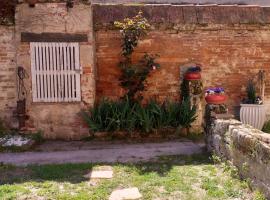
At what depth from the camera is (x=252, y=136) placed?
5.32 metres

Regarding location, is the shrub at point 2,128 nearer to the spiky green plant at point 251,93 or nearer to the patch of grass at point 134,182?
the patch of grass at point 134,182

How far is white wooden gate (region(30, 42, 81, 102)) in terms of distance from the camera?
8.28 meters

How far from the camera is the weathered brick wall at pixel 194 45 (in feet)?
29.2

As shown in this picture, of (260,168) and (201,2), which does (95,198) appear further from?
(201,2)

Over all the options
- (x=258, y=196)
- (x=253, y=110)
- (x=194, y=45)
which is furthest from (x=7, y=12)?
(x=258, y=196)

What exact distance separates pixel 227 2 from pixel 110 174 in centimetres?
951

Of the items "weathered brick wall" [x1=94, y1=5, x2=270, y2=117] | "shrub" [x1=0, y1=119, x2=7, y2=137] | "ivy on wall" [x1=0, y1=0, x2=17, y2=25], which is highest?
"ivy on wall" [x1=0, y1=0, x2=17, y2=25]

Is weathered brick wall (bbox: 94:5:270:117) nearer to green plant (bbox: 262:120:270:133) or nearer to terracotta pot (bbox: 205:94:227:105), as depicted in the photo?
green plant (bbox: 262:120:270:133)

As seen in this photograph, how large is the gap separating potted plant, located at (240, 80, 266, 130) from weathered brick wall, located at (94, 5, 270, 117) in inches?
15.1

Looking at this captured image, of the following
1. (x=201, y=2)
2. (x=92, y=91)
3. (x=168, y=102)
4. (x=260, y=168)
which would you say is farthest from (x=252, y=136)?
(x=201, y=2)

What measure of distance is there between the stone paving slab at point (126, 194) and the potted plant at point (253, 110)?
4552mm

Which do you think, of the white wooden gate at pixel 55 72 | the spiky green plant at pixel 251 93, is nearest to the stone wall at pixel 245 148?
the spiky green plant at pixel 251 93

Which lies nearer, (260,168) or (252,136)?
(260,168)

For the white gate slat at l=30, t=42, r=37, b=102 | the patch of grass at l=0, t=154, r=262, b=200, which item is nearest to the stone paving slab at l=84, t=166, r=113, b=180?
the patch of grass at l=0, t=154, r=262, b=200
